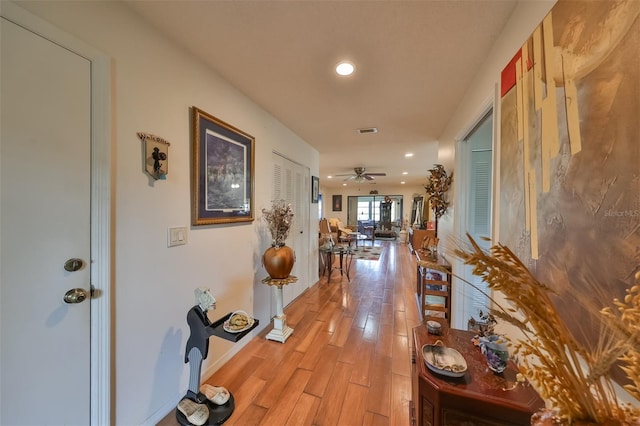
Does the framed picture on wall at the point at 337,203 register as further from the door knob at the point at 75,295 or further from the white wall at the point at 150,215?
the door knob at the point at 75,295

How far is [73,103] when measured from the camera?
3.43 feet

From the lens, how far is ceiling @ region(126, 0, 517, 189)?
48.3 inches

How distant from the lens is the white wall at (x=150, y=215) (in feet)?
3.92

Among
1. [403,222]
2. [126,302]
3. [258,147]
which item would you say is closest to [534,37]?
[258,147]

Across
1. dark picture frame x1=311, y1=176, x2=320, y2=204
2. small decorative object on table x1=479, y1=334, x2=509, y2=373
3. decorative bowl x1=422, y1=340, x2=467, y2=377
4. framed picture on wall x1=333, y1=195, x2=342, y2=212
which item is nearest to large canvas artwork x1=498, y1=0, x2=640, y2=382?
small decorative object on table x1=479, y1=334, x2=509, y2=373

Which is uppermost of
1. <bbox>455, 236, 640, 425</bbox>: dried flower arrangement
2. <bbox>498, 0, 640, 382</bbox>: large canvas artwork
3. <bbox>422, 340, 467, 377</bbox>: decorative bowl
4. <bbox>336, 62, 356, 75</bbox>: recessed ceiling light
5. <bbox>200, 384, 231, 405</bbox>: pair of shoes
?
<bbox>336, 62, 356, 75</bbox>: recessed ceiling light

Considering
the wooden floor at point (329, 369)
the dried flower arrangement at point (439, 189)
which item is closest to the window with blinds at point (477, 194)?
the dried flower arrangement at point (439, 189)

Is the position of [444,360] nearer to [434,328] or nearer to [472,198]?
[434,328]

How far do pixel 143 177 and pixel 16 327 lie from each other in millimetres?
809

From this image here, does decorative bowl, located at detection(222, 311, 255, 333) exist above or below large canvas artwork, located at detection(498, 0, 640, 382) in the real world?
below

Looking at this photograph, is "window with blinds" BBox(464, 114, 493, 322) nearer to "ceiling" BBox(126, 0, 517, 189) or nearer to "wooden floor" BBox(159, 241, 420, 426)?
"ceiling" BBox(126, 0, 517, 189)

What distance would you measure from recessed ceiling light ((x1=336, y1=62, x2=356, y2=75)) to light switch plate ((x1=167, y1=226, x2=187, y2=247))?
163 centimetres

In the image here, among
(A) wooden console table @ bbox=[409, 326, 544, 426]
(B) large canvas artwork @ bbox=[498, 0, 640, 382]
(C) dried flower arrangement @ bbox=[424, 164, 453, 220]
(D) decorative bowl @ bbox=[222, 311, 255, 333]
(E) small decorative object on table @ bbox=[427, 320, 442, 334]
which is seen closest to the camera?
(B) large canvas artwork @ bbox=[498, 0, 640, 382]

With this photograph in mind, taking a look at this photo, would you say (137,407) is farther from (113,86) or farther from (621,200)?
(621,200)
